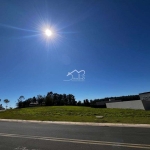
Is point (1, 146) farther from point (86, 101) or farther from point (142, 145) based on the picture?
point (86, 101)

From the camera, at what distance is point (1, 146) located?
7043mm

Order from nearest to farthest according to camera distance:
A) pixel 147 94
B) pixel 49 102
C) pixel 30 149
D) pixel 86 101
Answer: pixel 30 149 < pixel 147 94 < pixel 49 102 < pixel 86 101

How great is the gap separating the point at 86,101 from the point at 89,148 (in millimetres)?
89070

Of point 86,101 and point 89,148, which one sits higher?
point 86,101

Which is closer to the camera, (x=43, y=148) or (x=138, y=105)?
(x=43, y=148)

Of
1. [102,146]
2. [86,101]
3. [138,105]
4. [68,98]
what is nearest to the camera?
[102,146]

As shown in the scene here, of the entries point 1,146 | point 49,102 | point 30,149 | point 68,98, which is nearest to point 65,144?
point 30,149

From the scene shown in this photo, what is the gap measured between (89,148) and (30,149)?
265 centimetres

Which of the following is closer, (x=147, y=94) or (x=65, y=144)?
(x=65, y=144)

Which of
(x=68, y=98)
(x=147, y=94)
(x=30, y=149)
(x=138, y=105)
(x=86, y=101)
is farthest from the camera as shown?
(x=68, y=98)

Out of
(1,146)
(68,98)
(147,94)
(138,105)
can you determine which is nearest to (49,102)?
(68,98)

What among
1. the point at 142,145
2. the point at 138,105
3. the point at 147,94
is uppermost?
the point at 147,94

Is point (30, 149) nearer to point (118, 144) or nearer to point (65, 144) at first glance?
point (65, 144)

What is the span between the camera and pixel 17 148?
22.0 ft
